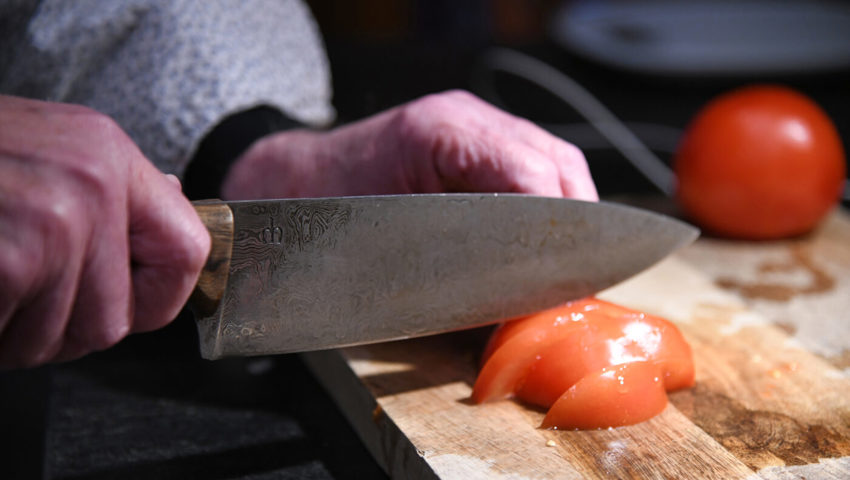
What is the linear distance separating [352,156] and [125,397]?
19.0 inches

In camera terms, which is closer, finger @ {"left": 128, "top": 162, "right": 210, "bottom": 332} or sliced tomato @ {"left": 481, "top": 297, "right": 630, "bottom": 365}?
finger @ {"left": 128, "top": 162, "right": 210, "bottom": 332}

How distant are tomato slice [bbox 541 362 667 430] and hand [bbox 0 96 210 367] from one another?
444 millimetres

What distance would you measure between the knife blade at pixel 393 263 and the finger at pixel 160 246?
6cm

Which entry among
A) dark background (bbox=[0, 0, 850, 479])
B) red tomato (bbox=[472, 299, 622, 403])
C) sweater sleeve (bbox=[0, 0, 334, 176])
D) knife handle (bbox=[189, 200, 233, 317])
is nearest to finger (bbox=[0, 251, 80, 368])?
knife handle (bbox=[189, 200, 233, 317])

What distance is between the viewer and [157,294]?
780 millimetres

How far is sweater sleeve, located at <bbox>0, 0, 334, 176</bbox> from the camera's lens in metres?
1.29

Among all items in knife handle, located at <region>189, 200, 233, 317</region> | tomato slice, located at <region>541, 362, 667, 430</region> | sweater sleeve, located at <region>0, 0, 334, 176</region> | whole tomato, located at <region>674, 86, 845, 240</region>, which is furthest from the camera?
whole tomato, located at <region>674, 86, 845, 240</region>

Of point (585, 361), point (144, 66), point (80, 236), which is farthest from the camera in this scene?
point (144, 66)

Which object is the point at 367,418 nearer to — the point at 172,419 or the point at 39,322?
the point at 172,419

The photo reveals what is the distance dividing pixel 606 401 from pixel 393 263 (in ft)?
0.99

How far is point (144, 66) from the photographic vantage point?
1.31 m

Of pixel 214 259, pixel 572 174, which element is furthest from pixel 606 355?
pixel 214 259

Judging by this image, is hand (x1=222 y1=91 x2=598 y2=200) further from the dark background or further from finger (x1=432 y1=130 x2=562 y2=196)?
the dark background

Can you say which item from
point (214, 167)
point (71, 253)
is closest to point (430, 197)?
point (71, 253)
